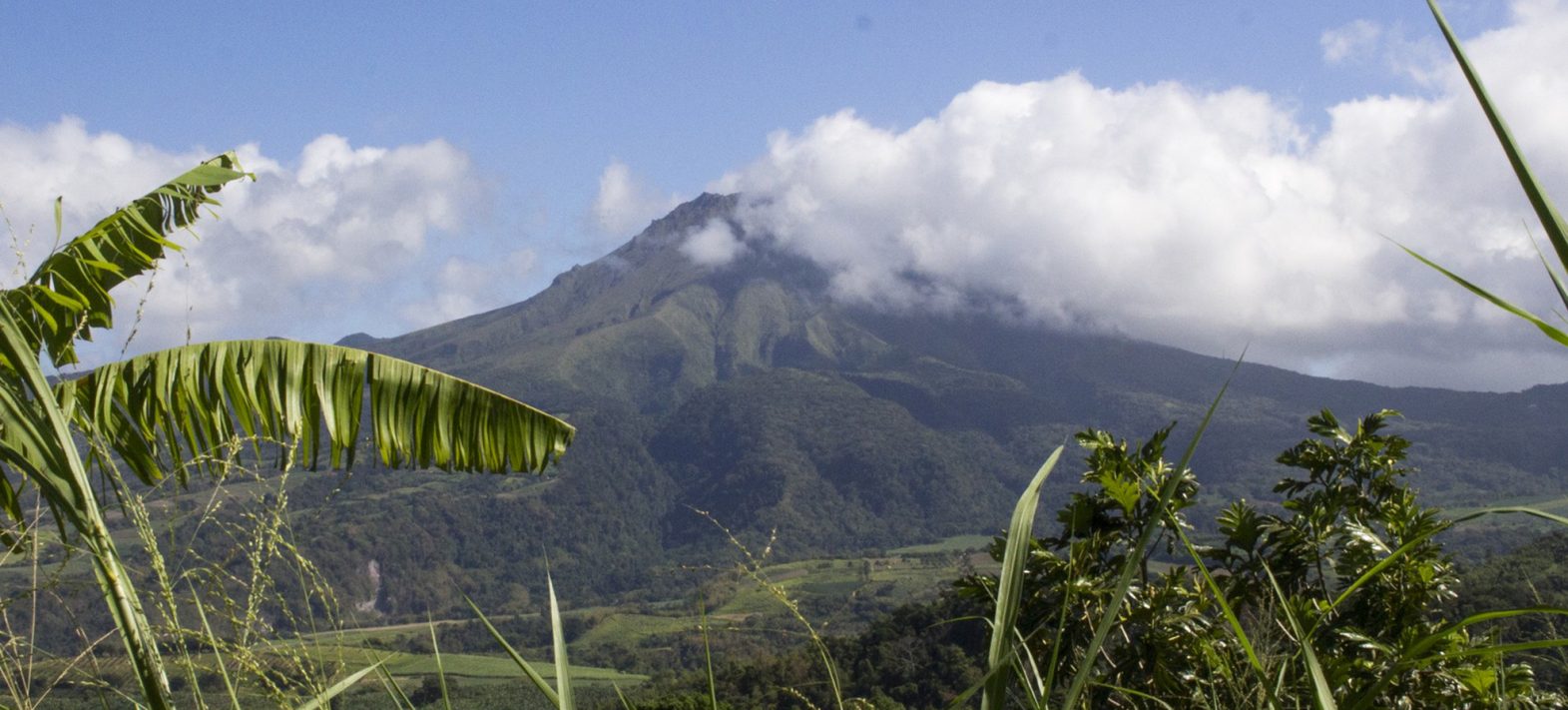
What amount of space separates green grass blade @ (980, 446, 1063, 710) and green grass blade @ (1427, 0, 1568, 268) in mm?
429

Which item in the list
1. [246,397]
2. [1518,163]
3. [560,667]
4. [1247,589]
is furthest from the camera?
[1247,589]

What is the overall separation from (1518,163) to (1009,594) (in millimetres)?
519

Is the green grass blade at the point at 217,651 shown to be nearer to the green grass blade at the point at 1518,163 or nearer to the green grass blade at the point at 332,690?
the green grass blade at the point at 332,690

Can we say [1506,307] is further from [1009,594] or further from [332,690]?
[332,690]

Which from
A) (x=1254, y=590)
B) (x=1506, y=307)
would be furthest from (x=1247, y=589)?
(x=1506, y=307)

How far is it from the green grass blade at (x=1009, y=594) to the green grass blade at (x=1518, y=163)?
43 centimetres

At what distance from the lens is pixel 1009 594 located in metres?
1.03

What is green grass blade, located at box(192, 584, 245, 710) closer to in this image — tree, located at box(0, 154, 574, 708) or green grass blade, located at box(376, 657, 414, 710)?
green grass blade, located at box(376, 657, 414, 710)

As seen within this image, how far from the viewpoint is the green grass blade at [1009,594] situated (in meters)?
1.01

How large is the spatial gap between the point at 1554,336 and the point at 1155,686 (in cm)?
233

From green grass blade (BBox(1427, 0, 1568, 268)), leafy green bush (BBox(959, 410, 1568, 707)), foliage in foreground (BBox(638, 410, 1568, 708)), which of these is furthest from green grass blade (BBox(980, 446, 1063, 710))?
leafy green bush (BBox(959, 410, 1568, 707))

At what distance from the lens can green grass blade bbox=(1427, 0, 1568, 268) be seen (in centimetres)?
84

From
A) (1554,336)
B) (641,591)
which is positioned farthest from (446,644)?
(1554,336)

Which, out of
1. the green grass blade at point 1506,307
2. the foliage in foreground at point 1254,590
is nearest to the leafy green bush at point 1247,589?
the foliage in foreground at point 1254,590
